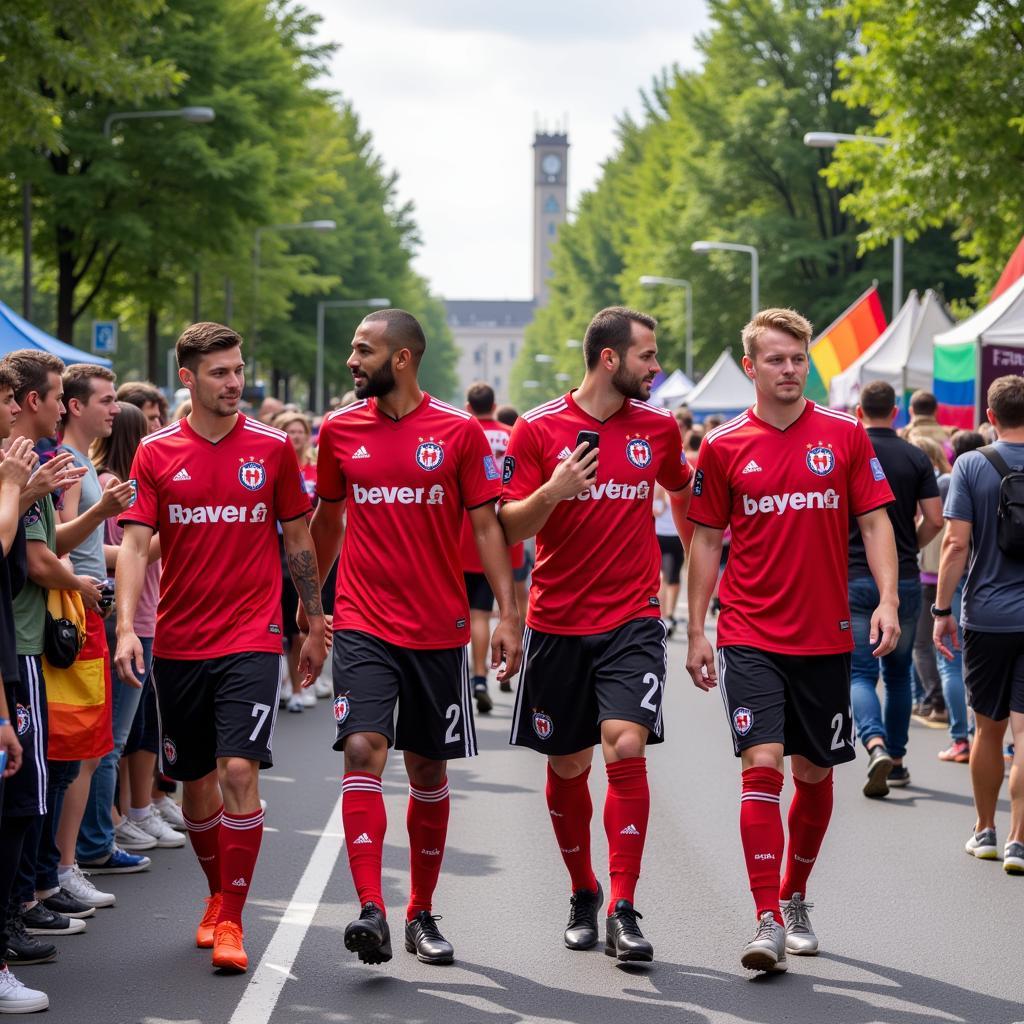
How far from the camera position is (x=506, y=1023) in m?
5.27

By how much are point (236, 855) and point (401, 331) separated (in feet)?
5.87

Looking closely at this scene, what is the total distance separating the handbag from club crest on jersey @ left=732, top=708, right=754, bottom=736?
2.30m

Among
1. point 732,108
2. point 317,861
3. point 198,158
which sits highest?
point 732,108

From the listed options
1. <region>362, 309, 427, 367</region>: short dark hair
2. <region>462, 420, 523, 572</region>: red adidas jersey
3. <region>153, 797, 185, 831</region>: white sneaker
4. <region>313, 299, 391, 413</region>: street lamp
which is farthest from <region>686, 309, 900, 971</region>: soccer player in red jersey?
<region>313, 299, 391, 413</region>: street lamp

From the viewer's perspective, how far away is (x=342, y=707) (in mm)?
5832

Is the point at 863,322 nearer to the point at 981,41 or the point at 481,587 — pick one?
the point at 981,41

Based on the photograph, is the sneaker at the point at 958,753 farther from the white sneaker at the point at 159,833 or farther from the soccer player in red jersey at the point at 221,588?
the soccer player in red jersey at the point at 221,588

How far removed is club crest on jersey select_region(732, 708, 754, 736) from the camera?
5.94m

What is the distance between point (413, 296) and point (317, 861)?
229 feet

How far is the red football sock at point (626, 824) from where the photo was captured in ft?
19.3

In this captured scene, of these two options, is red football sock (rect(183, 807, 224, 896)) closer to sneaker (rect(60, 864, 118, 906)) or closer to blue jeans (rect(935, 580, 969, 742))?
sneaker (rect(60, 864, 118, 906))

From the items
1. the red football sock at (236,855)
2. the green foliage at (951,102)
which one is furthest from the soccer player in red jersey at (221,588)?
the green foliage at (951,102)

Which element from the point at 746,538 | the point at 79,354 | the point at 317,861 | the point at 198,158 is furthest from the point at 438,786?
the point at 198,158

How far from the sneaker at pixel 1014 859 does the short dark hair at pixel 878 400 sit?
2.74 m
